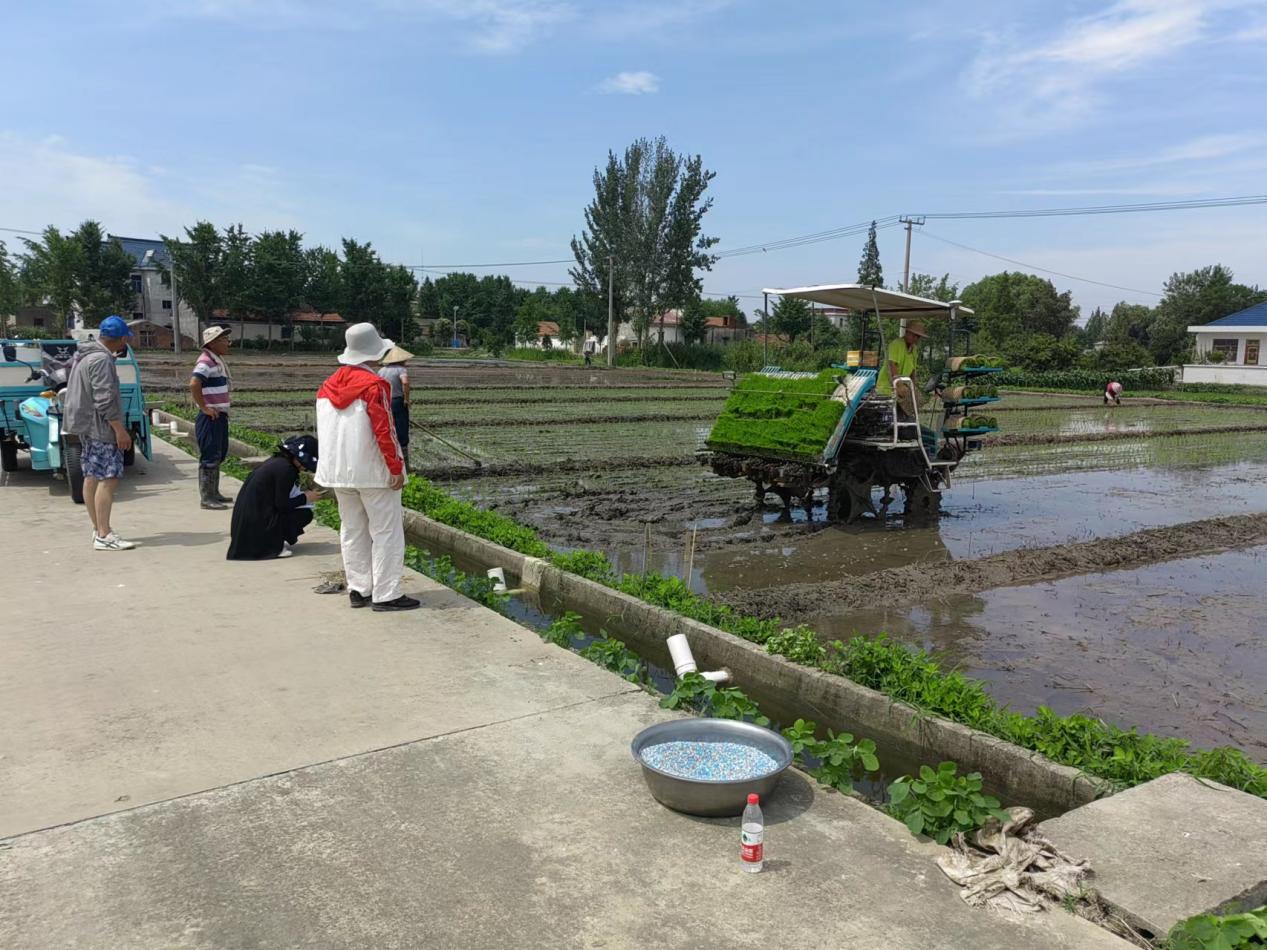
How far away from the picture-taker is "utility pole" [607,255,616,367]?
54.8m

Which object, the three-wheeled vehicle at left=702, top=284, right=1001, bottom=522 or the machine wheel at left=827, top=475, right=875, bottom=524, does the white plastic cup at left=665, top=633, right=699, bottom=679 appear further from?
the machine wheel at left=827, top=475, right=875, bottom=524

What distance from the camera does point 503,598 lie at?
6.66 meters

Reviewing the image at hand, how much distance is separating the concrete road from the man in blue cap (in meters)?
1.85

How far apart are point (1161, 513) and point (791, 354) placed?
103 feet

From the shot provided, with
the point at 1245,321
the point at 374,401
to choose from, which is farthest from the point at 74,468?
the point at 1245,321

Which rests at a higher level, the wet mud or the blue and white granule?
the blue and white granule

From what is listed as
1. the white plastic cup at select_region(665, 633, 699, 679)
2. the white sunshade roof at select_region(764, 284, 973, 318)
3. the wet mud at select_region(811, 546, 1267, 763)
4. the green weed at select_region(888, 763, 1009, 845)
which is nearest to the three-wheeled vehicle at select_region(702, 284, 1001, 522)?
the white sunshade roof at select_region(764, 284, 973, 318)

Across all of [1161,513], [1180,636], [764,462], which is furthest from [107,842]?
[1161,513]

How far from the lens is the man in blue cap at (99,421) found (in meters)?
6.98

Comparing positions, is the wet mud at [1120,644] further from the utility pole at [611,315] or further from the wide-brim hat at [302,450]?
the utility pole at [611,315]

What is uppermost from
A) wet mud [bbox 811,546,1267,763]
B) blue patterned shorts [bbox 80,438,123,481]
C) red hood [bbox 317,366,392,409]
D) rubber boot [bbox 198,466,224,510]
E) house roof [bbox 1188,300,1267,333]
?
house roof [bbox 1188,300,1267,333]

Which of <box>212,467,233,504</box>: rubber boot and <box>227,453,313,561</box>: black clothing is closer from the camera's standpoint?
<box>227,453,313,561</box>: black clothing

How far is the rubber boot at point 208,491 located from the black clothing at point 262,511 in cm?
200

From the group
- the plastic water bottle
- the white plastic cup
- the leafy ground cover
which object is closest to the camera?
the plastic water bottle
